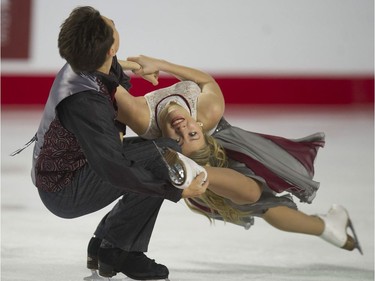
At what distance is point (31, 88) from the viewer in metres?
7.75

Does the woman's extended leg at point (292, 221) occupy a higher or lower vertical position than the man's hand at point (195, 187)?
lower

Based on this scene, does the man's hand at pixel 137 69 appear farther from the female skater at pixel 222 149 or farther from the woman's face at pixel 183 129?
the woman's face at pixel 183 129

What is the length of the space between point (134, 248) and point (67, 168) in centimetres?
37

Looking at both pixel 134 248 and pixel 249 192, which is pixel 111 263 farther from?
pixel 249 192

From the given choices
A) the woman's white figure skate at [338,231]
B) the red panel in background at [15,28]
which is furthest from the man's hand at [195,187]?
the red panel in background at [15,28]

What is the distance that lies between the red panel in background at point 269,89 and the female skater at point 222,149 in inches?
175

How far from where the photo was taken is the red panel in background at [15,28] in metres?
7.50

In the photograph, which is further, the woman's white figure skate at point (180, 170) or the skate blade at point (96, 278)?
the skate blade at point (96, 278)

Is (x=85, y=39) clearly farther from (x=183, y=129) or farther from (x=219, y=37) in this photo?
(x=219, y=37)

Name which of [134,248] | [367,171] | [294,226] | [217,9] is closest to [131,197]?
[134,248]

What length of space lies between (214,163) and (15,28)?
484 centimetres

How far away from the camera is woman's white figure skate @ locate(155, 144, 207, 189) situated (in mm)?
2396

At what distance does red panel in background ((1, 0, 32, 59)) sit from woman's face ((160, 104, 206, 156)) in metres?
4.80

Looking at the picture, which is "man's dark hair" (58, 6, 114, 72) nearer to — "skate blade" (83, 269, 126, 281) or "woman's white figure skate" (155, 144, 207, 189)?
"woman's white figure skate" (155, 144, 207, 189)
